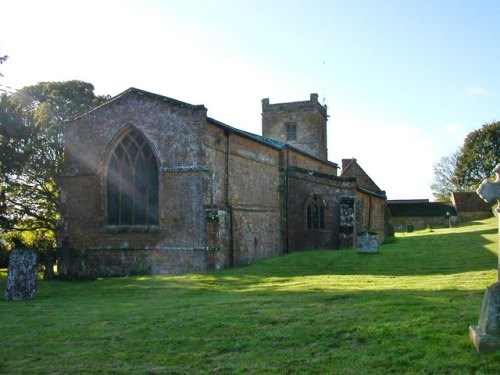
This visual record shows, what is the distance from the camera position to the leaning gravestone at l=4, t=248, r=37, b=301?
14805 millimetres

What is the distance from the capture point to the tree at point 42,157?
28688 millimetres

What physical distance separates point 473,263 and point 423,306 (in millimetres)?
9651

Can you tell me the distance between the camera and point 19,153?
23.9 metres

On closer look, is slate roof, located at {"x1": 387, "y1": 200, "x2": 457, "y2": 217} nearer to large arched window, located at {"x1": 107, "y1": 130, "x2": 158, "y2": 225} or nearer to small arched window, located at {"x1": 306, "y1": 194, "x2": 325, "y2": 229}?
small arched window, located at {"x1": 306, "y1": 194, "x2": 325, "y2": 229}


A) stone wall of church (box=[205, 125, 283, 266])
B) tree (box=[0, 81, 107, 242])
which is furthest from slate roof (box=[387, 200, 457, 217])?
tree (box=[0, 81, 107, 242])

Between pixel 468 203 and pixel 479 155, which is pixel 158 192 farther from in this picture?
pixel 479 155

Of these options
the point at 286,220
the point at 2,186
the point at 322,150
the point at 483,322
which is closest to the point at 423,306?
the point at 483,322

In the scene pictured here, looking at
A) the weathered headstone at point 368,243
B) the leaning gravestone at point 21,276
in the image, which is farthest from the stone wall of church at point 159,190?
the weathered headstone at point 368,243

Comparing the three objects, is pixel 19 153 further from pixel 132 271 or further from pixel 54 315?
pixel 54 315

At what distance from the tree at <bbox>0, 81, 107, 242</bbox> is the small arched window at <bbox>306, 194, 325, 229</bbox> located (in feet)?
48.3

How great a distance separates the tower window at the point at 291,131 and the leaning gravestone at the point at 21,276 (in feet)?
119

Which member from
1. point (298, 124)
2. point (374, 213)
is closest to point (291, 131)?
point (298, 124)

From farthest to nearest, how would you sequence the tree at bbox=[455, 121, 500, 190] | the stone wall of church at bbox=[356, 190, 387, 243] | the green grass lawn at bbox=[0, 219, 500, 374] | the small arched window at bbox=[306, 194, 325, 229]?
the tree at bbox=[455, 121, 500, 190], the stone wall of church at bbox=[356, 190, 387, 243], the small arched window at bbox=[306, 194, 325, 229], the green grass lawn at bbox=[0, 219, 500, 374]

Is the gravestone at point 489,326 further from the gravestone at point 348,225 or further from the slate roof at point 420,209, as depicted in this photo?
the slate roof at point 420,209
